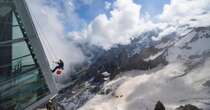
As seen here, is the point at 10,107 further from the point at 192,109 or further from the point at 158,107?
the point at 192,109

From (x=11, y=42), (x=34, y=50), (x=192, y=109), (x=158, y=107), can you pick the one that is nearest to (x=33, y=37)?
(x=34, y=50)

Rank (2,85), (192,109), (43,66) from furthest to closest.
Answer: (192,109)
(43,66)
(2,85)

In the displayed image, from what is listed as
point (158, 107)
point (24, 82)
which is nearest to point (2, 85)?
point (24, 82)

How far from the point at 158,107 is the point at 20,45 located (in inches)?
5066

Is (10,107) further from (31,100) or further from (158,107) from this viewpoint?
(158,107)

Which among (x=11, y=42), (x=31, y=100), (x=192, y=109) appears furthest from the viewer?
(x=192, y=109)

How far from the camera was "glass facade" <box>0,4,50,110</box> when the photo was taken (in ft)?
33.6

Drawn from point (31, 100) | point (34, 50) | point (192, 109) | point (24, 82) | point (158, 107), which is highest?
point (34, 50)

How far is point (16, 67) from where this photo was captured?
1088 cm

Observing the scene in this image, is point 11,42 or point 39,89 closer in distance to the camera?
point 11,42

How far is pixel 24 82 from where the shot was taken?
11.1 meters

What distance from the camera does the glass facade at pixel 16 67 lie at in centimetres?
1023

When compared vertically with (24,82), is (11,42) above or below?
above

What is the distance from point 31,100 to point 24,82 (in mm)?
759
